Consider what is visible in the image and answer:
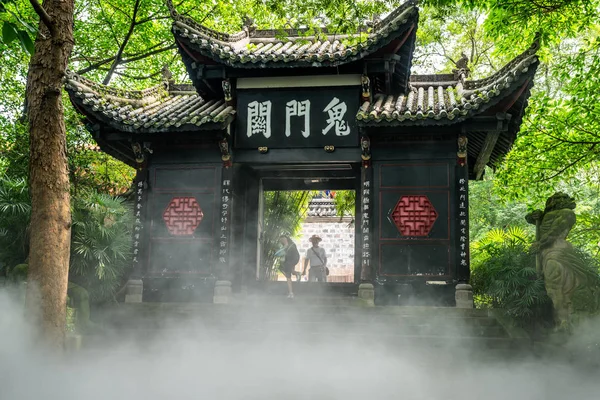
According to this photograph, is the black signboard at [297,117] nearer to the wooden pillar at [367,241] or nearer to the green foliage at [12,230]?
the wooden pillar at [367,241]

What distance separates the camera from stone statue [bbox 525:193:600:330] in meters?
8.01

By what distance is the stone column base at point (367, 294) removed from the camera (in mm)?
9367

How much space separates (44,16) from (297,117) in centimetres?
483

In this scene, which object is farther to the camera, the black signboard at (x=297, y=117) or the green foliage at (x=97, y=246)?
the black signboard at (x=297, y=117)

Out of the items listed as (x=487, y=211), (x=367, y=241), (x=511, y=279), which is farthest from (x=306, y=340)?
(x=487, y=211)

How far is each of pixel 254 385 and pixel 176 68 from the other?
12183mm

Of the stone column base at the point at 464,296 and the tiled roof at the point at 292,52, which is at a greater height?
the tiled roof at the point at 292,52

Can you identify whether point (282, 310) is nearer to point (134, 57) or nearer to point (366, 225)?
point (366, 225)

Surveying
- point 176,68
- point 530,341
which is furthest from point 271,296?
point 176,68

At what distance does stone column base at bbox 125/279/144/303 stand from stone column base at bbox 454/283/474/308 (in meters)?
5.26

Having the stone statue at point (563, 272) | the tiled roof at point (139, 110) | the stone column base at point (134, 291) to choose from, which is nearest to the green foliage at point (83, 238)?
the stone column base at point (134, 291)

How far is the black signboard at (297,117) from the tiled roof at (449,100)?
0.44 m

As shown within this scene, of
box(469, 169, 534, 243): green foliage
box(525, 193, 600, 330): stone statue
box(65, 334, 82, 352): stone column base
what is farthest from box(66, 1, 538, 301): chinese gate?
box(469, 169, 534, 243): green foliage

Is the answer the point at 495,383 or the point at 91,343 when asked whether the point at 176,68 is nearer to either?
the point at 91,343
